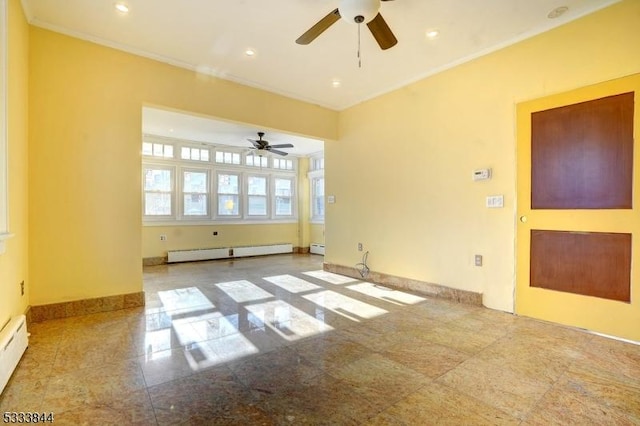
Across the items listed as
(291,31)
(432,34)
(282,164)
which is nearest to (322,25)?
(291,31)

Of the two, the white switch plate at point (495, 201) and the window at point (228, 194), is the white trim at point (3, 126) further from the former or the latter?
the window at point (228, 194)

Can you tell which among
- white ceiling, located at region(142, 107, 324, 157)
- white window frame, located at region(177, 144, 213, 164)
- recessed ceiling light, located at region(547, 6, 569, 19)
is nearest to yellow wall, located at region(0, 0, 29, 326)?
white ceiling, located at region(142, 107, 324, 157)

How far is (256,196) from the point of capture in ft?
27.9

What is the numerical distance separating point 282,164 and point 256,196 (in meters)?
1.23

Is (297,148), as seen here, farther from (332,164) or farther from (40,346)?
(40,346)

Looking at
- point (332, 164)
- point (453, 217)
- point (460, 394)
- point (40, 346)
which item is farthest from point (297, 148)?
point (460, 394)

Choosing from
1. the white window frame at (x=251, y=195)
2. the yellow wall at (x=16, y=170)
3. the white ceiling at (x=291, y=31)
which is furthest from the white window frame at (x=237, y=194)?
the yellow wall at (x=16, y=170)

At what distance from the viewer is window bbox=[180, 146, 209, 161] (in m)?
7.34

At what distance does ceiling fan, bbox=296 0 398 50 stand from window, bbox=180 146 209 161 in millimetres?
5441

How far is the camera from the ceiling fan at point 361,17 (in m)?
2.31

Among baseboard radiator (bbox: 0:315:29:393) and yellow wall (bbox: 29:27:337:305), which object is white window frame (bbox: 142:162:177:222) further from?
baseboard radiator (bbox: 0:315:29:393)

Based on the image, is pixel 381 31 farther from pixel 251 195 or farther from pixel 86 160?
pixel 251 195

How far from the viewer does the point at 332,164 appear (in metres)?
5.86

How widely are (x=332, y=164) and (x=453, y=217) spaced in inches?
102
